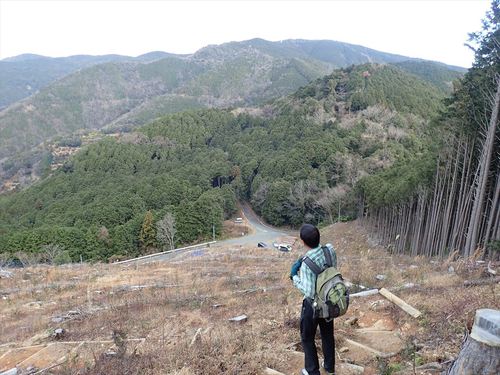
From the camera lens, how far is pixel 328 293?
3.67 metres

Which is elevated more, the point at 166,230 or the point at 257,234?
the point at 166,230

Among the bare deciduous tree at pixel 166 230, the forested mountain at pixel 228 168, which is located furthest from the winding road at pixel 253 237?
the bare deciduous tree at pixel 166 230

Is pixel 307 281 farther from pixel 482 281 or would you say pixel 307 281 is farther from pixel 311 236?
pixel 482 281

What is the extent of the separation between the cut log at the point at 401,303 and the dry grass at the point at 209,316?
110 mm

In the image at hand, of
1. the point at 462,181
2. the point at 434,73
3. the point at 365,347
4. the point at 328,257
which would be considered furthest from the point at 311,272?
the point at 434,73

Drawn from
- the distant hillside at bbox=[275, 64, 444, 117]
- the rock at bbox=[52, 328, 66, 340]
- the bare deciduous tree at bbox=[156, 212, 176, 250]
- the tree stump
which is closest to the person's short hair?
the tree stump

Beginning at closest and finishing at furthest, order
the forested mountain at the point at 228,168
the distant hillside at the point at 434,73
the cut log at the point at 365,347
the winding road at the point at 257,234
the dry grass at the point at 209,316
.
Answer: the cut log at the point at 365,347, the dry grass at the point at 209,316, the winding road at the point at 257,234, the forested mountain at the point at 228,168, the distant hillside at the point at 434,73

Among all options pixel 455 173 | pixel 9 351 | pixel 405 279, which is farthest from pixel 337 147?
pixel 9 351

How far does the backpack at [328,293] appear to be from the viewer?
366 centimetres

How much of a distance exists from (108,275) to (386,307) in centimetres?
1288

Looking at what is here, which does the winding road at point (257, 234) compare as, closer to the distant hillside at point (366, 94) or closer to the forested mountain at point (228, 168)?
the forested mountain at point (228, 168)

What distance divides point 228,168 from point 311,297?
6569cm

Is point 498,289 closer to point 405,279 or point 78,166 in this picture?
point 405,279

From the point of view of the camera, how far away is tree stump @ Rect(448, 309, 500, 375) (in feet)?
8.87
